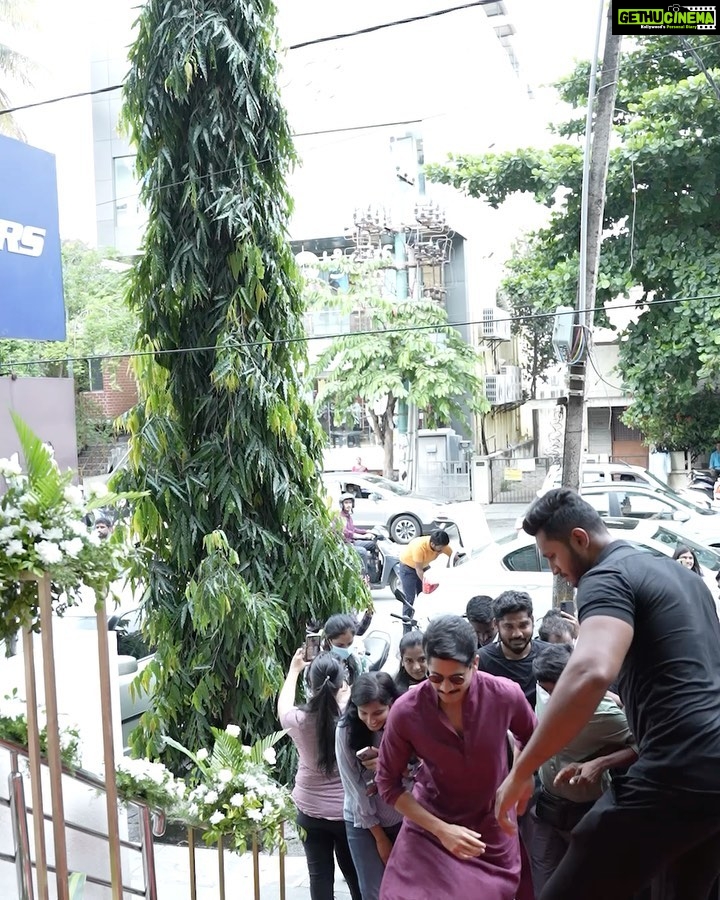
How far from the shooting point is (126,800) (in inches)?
140

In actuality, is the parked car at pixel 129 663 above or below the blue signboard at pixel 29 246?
below

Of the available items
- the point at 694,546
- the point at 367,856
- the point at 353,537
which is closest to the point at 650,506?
the point at 694,546

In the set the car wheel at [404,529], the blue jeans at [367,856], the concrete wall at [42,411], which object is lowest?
the car wheel at [404,529]

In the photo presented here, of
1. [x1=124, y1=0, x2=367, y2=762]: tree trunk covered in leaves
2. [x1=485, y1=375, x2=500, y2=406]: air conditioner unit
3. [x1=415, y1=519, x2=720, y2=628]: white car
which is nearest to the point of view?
[x1=124, y1=0, x2=367, y2=762]: tree trunk covered in leaves

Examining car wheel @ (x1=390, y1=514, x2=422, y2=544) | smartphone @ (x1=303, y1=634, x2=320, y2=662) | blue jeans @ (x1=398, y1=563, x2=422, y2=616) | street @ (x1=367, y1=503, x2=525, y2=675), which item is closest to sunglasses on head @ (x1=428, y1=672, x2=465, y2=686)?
smartphone @ (x1=303, y1=634, x2=320, y2=662)

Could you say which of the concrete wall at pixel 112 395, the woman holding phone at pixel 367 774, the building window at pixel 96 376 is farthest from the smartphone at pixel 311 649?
the building window at pixel 96 376

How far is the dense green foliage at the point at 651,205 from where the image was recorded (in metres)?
9.03

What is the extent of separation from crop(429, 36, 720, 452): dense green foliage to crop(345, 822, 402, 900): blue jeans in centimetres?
656

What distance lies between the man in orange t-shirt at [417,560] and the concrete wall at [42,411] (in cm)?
385

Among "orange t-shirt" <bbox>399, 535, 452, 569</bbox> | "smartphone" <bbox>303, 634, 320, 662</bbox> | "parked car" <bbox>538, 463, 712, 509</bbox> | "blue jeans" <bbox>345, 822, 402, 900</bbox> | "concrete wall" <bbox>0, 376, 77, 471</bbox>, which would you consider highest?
"concrete wall" <bbox>0, 376, 77, 471</bbox>

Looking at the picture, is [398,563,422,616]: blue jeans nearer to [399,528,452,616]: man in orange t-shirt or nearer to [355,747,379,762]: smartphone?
[399,528,452,616]: man in orange t-shirt

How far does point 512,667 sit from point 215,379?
2788mm

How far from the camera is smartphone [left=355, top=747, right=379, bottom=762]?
328 centimetres

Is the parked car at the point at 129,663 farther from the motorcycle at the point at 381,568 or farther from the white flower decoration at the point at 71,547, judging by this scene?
the motorcycle at the point at 381,568
